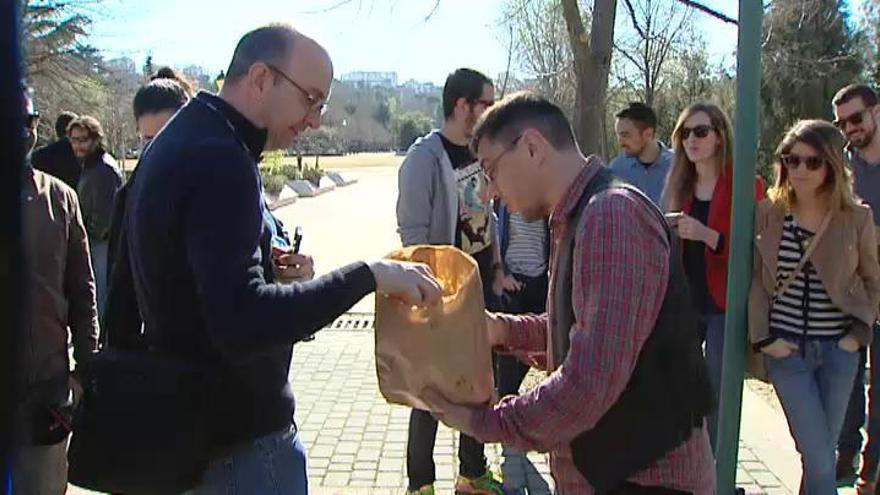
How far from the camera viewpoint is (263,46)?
1952mm

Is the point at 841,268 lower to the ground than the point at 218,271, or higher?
lower

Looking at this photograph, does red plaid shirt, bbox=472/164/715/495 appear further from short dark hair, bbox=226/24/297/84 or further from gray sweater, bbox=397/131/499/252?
gray sweater, bbox=397/131/499/252

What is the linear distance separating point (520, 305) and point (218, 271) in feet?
11.3

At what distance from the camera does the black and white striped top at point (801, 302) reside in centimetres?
358

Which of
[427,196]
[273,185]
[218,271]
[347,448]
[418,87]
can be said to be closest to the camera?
[218,271]

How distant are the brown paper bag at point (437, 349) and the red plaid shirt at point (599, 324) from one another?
9 centimetres

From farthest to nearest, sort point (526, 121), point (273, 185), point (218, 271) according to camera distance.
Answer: point (273, 185), point (526, 121), point (218, 271)

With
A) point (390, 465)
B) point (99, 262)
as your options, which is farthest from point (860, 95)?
point (99, 262)

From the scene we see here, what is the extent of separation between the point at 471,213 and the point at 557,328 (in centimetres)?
223

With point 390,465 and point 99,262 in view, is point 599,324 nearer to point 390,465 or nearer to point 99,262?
point 390,465

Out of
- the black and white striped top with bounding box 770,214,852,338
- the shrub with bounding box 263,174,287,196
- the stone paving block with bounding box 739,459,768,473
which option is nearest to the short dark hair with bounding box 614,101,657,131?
the black and white striped top with bounding box 770,214,852,338

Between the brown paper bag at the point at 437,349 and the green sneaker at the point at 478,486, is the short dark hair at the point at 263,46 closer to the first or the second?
the brown paper bag at the point at 437,349

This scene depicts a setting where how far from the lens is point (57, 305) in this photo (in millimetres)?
2873

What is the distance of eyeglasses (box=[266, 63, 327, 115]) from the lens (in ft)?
6.43
